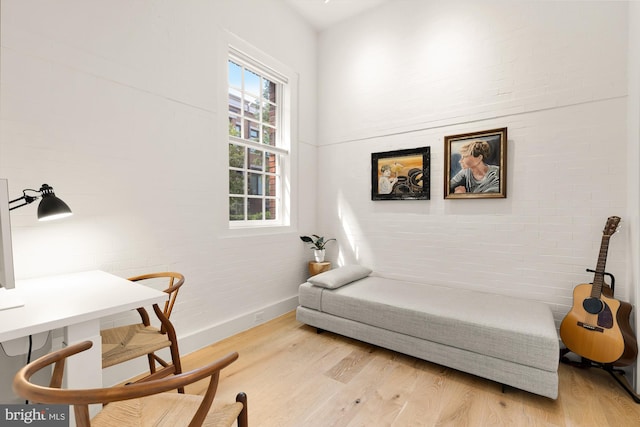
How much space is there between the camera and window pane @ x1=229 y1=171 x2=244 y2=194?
313cm

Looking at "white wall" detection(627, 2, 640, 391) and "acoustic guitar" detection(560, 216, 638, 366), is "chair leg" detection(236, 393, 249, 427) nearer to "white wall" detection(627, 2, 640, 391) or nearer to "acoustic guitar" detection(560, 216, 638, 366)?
"acoustic guitar" detection(560, 216, 638, 366)

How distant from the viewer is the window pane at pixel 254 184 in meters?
3.35

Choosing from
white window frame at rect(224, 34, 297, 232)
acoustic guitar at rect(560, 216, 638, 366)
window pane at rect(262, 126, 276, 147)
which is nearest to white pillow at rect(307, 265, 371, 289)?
white window frame at rect(224, 34, 297, 232)

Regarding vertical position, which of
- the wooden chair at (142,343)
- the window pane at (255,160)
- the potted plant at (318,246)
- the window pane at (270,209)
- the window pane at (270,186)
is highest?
the window pane at (255,160)

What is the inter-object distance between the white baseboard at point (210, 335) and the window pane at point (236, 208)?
3.41 feet

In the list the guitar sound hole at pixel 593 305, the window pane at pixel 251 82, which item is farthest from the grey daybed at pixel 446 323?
the window pane at pixel 251 82

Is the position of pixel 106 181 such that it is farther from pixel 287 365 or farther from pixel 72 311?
pixel 287 365

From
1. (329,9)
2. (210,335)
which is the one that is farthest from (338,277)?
(329,9)

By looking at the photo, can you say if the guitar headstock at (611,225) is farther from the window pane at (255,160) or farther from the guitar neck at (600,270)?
the window pane at (255,160)

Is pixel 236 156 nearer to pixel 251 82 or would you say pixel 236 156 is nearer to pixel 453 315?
pixel 251 82

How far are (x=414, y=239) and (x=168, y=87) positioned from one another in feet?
9.35

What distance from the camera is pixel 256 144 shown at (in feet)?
10.9

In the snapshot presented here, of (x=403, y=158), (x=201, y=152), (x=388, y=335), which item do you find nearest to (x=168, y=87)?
(x=201, y=152)

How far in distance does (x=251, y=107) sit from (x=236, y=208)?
46.3 inches
